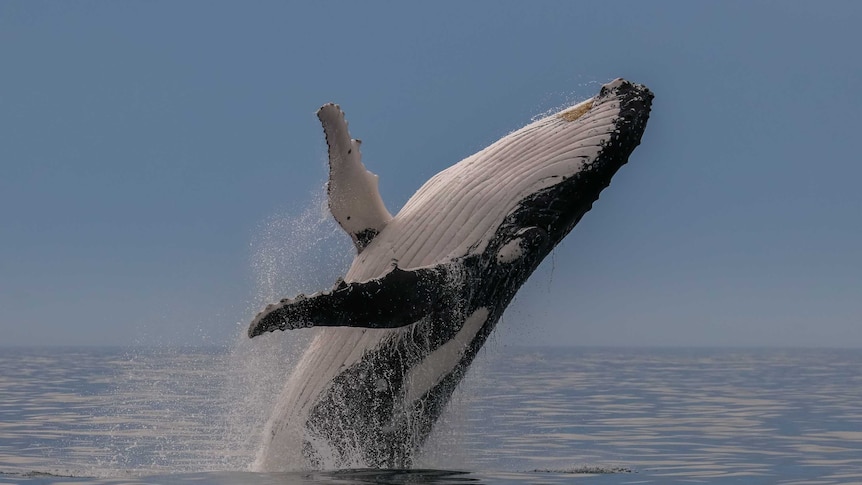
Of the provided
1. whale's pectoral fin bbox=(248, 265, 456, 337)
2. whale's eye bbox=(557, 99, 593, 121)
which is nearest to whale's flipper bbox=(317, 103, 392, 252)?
whale's pectoral fin bbox=(248, 265, 456, 337)

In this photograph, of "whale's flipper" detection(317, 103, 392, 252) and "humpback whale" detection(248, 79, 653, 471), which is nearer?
"humpback whale" detection(248, 79, 653, 471)

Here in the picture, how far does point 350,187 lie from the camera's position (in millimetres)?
11383

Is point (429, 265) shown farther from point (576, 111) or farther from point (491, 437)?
point (491, 437)

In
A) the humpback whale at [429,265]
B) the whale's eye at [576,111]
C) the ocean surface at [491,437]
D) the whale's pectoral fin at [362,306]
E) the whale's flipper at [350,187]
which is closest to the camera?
the whale's pectoral fin at [362,306]

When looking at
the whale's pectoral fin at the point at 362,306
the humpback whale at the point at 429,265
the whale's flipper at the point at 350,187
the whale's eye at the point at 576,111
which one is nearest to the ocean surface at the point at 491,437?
the humpback whale at the point at 429,265

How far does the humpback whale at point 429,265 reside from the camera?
11047 mm

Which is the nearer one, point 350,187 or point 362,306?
point 362,306

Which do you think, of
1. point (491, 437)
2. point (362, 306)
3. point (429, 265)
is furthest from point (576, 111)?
point (491, 437)

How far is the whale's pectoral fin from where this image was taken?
32.0ft

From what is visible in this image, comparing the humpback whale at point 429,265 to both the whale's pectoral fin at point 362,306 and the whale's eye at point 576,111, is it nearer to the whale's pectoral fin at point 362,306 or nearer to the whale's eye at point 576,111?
the whale's eye at point 576,111

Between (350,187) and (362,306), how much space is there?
5.96ft

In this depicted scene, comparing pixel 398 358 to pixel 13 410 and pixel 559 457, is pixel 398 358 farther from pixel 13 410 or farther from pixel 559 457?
pixel 13 410

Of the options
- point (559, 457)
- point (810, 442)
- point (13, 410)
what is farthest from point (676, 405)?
point (13, 410)

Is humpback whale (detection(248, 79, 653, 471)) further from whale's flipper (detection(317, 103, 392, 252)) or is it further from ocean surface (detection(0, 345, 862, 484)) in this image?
ocean surface (detection(0, 345, 862, 484))
